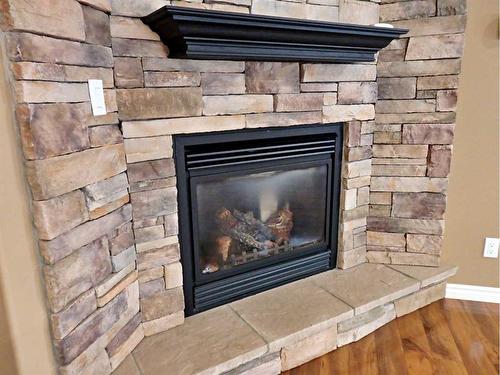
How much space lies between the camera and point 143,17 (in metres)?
1.34

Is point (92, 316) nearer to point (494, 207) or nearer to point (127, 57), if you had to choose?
point (127, 57)

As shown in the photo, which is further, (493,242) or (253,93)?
(493,242)

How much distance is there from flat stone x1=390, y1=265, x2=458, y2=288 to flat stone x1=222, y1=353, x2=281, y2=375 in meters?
0.94

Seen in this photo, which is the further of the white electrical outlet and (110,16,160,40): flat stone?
the white electrical outlet

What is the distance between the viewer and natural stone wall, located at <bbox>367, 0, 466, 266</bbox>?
1879 millimetres

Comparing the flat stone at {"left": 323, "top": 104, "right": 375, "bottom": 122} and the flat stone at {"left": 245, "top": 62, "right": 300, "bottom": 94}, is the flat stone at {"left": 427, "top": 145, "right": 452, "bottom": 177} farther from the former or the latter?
the flat stone at {"left": 245, "top": 62, "right": 300, "bottom": 94}

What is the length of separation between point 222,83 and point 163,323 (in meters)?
1.07

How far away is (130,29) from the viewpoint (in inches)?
52.8

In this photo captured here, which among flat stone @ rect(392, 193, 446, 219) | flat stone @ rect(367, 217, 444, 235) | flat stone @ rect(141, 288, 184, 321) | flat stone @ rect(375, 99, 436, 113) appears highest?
flat stone @ rect(375, 99, 436, 113)

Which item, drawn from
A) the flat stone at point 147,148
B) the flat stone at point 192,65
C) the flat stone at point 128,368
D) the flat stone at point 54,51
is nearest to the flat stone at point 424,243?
the flat stone at point 192,65

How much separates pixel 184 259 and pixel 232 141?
57 cm

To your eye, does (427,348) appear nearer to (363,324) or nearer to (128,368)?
(363,324)

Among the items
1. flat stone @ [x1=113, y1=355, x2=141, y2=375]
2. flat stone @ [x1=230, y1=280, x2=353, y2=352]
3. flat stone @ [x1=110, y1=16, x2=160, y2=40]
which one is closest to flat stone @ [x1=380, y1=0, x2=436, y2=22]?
flat stone @ [x1=110, y1=16, x2=160, y2=40]

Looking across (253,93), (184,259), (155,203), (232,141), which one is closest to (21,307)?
(155,203)
